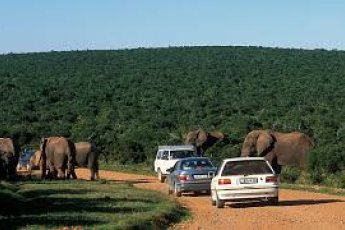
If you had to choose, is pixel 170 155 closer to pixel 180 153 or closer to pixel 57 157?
pixel 180 153

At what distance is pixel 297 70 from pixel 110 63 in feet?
103

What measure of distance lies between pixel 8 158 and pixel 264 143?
1211 cm

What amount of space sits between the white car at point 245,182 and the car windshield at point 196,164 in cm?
553

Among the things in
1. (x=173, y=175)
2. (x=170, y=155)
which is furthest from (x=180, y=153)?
(x=173, y=175)

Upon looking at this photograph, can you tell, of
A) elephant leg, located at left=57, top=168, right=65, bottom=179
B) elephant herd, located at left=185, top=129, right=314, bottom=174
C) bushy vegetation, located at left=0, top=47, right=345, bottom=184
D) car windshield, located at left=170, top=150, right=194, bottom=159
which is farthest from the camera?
bushy vegetation, located at left=0, top=47, right=345, bottom=184

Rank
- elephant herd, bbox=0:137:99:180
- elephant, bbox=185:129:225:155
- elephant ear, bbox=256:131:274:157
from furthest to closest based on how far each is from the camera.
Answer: elephant, bbox=185:129:225:155
elephant herd, bbox=0:137:99:180
elephant ear, bbox=256:131:274:157

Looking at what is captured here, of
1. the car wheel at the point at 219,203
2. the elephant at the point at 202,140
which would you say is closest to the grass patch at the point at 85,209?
the car wheel at the point at 219,203

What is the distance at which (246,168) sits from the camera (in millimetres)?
23766

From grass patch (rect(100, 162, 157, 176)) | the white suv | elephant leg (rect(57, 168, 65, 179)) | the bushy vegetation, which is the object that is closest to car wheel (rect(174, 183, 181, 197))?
the white suv

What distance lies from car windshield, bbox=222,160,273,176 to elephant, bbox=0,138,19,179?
1578 cm

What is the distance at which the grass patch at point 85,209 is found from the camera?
58.0ft

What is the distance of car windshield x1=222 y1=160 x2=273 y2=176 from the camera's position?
77.6 ft

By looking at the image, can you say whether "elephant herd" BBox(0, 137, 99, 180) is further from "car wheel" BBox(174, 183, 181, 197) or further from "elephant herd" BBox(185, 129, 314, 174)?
"car wheel" BBox(174, 183, 181, 197)

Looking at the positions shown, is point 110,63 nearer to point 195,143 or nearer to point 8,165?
point 195,143
